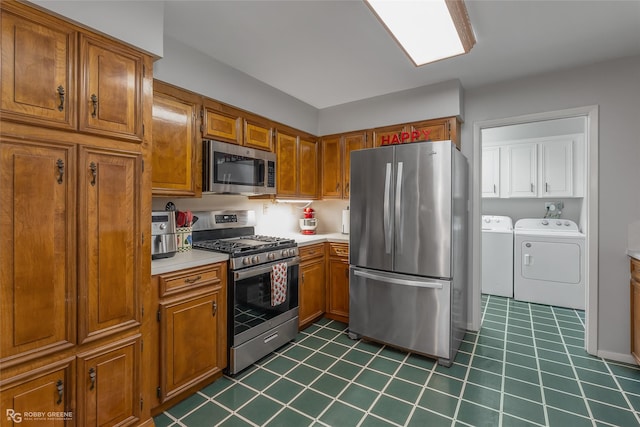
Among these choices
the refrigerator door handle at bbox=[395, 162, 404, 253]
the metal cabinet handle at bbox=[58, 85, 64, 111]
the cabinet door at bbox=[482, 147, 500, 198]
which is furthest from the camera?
the cabinet door at bbox=[482, 147, 500, 198]

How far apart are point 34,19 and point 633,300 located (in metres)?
4.24

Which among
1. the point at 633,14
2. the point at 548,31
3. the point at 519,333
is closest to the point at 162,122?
the point at 548,31

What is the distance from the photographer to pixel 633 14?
1888 mm

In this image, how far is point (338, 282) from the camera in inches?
131

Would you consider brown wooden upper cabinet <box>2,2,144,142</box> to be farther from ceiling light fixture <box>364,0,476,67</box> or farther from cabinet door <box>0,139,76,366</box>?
ceiling light fixture <box>364,0,476,67</box>

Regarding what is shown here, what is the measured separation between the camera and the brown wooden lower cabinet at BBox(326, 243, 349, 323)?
328cm

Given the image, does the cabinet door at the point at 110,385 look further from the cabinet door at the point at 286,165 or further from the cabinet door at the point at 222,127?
the cabinet door at the point at 286,165

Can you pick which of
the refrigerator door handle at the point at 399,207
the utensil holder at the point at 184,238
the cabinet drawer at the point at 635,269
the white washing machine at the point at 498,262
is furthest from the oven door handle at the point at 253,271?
the white washing machine at the point at 498,262

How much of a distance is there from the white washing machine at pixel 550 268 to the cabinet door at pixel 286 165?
3.15m

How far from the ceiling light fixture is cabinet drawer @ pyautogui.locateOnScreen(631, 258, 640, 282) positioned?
6.88 ft

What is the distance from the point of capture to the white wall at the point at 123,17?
140 centimetres

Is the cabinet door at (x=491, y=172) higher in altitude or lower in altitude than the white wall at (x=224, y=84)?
lower

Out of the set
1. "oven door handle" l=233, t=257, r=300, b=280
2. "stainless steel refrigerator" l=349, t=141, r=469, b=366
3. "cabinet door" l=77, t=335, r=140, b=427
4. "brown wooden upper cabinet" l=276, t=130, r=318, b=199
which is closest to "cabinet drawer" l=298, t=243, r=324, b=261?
"oven door handle" l=233, t=257, r=300, b=280

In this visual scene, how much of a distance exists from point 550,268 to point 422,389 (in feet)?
9.45
